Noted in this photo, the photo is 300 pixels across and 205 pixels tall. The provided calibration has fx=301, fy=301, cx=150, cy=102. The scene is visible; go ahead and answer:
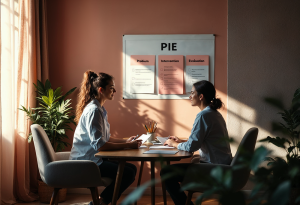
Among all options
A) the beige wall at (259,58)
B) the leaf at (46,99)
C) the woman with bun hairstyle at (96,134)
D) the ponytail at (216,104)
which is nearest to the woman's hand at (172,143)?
the woman with bun hairstyle at (96,134)

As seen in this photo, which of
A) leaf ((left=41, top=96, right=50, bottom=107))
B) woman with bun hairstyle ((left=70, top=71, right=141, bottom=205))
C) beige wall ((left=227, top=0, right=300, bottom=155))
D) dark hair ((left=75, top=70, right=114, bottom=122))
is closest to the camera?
woman with bun hairstyle ((left=70, top=71, right=141, bottom=205))

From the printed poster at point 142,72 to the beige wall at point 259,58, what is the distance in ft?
3.13

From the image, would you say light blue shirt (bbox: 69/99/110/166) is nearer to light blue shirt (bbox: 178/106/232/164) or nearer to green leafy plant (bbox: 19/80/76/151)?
light blue shirt (bbox: 178/106/232/164)

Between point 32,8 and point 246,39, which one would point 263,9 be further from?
point 32,8

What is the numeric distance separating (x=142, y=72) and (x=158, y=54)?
0.30 metres

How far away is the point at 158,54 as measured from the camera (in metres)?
3.71

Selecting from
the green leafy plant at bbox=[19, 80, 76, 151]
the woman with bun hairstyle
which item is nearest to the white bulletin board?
the green leafy plant at bbox=[19, 80, 76, 151]

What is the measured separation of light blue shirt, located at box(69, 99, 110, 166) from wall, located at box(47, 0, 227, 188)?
1.26 metres

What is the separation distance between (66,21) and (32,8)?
49 centimetres

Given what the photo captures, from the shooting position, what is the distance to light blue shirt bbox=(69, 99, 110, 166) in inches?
90.7

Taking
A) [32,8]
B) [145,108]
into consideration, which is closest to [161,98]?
[145,108]

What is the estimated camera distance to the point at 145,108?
3.73m

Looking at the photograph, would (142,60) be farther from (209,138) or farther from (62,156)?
(209,138)

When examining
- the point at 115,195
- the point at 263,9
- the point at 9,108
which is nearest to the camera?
the point at 115,195
